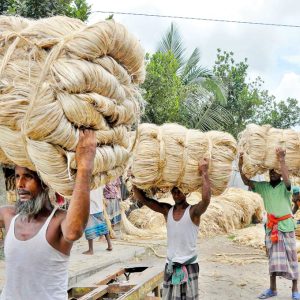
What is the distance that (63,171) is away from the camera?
2355 millimetres

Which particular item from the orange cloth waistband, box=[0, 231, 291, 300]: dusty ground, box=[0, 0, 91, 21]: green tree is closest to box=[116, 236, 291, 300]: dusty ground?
box=[0, 231, 291, 300]: dusty ground

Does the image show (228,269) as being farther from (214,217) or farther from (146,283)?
(146,283)

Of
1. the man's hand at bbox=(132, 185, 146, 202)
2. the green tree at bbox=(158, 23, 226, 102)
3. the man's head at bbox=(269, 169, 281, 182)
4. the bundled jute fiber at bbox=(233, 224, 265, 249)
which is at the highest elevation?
the green tree at bbox=(158, 23, 226, 102)

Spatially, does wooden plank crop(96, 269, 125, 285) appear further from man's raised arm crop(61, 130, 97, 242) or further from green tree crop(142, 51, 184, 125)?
green tree crop(142, 51, 184, 125)

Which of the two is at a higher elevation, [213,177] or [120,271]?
[213,177]

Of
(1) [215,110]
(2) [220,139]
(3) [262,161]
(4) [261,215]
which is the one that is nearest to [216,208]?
(4) [261,215]

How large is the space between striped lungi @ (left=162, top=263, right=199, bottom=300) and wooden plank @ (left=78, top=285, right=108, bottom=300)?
0.65m

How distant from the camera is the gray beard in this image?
2.58 meters

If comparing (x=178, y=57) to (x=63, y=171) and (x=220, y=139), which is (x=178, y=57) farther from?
(x=63, y=171)

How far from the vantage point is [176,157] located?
4.12m

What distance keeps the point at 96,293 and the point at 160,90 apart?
9.86 metres

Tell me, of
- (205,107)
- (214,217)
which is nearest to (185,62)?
(205,107)

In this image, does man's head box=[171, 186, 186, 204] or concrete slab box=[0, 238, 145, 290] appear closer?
man's head box=[171, 186, 186, 204]

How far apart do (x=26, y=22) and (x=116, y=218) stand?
1026 cm
